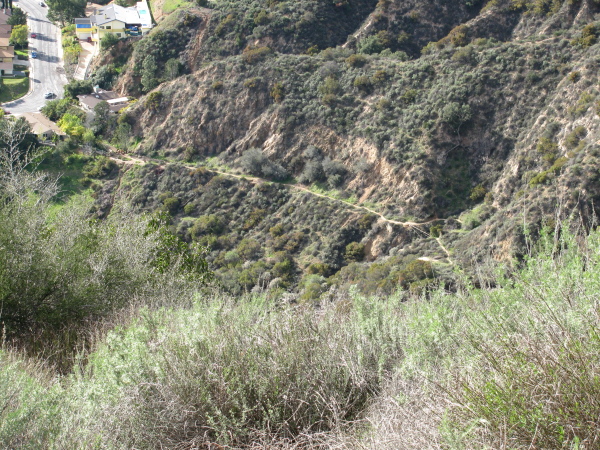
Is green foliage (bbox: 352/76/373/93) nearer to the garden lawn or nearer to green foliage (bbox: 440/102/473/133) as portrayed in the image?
green foliage (bbox: 440/102/473/133)

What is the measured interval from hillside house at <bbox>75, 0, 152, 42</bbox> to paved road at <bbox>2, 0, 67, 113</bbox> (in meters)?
3.62

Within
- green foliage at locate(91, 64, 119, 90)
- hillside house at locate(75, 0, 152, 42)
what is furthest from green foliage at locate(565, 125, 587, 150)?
hillside house at locate(75, 0, 152, 42)

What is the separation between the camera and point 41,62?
176ft

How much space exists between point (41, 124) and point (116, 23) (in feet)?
52.3

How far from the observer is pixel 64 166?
3647 centimetres

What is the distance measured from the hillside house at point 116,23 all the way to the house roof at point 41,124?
11.8 m

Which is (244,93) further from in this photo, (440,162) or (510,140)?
(510,140)

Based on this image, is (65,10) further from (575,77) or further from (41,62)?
(575,77)

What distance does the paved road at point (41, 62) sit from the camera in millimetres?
46438

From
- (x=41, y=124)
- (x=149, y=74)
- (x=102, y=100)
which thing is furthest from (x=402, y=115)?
(x=41, y=124)

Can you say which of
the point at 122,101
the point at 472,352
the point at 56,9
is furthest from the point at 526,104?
the point at 56,9

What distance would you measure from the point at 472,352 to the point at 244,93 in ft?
115

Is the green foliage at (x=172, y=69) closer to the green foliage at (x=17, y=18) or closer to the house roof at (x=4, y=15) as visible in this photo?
the green foliage at (x=17, y=18)

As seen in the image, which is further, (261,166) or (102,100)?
(102,100)
